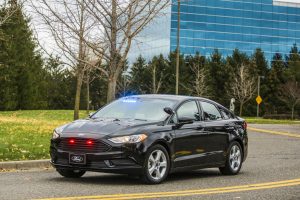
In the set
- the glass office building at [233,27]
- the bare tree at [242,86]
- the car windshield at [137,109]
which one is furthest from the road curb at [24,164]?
the glass office building at [233,27]

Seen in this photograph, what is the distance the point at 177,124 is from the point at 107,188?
1.94 metres

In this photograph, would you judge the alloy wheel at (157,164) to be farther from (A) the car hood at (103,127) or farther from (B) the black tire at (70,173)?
(B) the black tire at (70,173)

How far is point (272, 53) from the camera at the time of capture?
100m

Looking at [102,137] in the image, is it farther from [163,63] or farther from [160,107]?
[163,63]

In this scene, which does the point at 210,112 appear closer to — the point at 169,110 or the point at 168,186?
the point at 169,110

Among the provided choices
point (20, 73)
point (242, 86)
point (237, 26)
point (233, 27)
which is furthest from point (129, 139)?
point (237, 26)

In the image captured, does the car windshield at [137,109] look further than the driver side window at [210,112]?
No

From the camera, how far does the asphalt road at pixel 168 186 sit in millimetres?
8578

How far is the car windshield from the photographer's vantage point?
10.5m

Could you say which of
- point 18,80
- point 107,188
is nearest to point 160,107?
point 107,188

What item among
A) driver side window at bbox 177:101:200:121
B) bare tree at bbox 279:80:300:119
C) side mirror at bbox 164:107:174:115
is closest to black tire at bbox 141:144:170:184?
side mirror at bbox 164:107:174:115

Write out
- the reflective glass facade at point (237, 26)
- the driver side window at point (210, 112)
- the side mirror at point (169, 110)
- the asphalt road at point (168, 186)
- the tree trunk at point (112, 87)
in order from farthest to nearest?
the reflective glass facade at point (237, 26), the tree trunk at point (112, 87), the driver side window at point (210, 112), the side mirror at point (169, 110), the asphalt road at point (168, 186)

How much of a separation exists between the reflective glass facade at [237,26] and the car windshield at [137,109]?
8154 cm

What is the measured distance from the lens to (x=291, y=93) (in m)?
82.8
